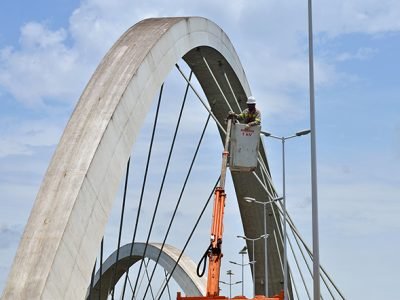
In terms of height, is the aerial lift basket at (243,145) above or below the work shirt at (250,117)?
below

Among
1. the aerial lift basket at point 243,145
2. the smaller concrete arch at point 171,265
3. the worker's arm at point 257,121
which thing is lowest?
the aerial lift basket at point 243,145

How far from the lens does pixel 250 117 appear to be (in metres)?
18.9

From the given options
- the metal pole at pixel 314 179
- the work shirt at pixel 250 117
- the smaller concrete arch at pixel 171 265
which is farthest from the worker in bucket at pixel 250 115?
the smaller concrete arch at pixel 171 265

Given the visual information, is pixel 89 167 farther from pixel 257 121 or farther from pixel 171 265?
pixel 171 265

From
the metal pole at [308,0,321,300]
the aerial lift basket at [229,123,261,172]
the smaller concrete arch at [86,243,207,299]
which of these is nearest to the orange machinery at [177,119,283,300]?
the metal pole at [308,0,321,300]

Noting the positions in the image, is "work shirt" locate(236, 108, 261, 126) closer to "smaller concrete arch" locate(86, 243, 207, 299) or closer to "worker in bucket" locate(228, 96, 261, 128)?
"worker in bucket" locate(228, 96, 261, 128)

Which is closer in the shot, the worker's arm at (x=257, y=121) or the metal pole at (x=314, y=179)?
the metal pole at (x=314, y=179)

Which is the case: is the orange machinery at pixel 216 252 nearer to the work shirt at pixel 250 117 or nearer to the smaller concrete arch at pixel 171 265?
the work shirt at pixel 250 117

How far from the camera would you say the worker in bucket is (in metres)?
18.8

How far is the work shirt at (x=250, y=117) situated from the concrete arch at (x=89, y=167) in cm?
221

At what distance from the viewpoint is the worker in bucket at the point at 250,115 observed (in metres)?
18.8

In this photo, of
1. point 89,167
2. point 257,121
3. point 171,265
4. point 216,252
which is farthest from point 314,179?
point 171,265

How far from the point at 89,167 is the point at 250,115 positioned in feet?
14.8

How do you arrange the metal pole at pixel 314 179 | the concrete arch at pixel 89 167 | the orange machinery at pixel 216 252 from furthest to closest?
the metal pole at pixel 314 179, the orange machinery at pixel 216 252, the concrete arch at pixel 89 167
